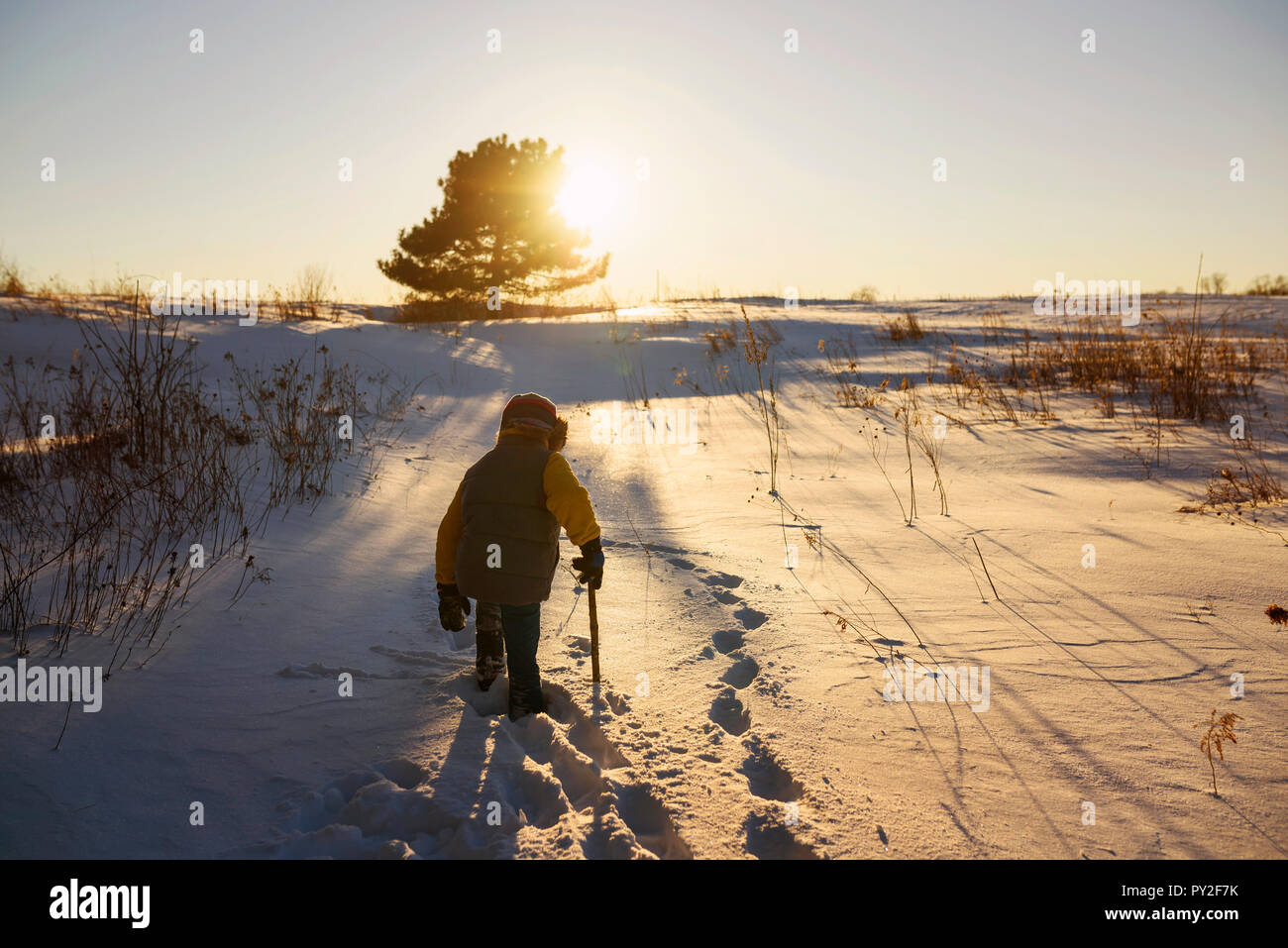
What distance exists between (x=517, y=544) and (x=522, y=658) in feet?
1.41

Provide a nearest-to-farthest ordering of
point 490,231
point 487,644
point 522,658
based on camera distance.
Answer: point 522,658
point 487,644
point 490,231

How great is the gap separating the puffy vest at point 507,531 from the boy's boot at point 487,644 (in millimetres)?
75

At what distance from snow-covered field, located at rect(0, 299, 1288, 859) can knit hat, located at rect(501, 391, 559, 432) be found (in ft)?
3.37

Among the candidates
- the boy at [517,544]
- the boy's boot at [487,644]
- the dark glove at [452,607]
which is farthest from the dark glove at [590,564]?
the dark glove at [452,607]

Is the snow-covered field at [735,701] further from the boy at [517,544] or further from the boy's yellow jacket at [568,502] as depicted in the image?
the boy's yellow jacket at [568,502]

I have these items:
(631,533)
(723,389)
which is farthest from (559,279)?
(631,533)

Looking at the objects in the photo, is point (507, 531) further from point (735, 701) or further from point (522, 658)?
point (735, 701)

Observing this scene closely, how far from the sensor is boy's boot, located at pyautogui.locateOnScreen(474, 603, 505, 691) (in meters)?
2.77

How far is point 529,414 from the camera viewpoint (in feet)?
9.41

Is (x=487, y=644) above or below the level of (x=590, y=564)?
below

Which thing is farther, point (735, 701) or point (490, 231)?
point (490, 231)

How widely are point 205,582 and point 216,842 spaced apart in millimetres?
1842

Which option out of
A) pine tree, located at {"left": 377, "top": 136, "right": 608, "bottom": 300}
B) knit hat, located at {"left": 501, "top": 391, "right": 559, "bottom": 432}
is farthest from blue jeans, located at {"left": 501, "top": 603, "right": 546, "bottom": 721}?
pine tree, located at {"left": 377, "top": 136, "right": 608, "bottom": 300}

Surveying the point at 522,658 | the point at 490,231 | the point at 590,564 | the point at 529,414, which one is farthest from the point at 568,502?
the point at 490,231
